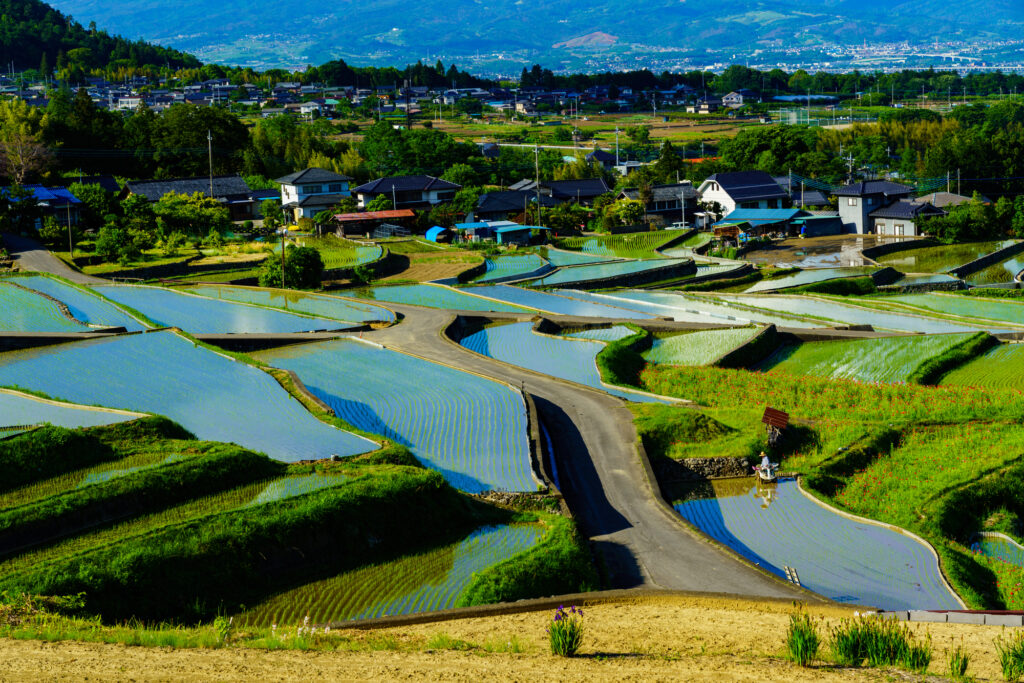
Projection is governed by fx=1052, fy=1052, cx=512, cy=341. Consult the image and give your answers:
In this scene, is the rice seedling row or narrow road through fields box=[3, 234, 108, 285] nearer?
the rice seedling row

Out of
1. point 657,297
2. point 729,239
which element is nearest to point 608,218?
point 729,239

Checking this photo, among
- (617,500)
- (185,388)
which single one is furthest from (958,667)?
(185,388)

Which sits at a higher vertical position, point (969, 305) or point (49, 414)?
point (49, 414)

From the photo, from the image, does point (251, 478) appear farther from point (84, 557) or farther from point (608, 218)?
point (608, 218)

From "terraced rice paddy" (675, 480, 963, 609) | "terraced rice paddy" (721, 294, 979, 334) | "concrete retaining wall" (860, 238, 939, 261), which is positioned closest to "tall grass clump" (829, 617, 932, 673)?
"terraced rice paddy" (675, 480, 963, 609)

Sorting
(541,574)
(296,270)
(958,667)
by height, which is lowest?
(541,574)

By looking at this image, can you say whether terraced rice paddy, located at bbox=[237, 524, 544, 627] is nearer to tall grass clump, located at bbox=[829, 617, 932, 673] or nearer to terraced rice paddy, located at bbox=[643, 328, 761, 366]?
tall grass clump, located at bbox=[829, 617, 932, 673]

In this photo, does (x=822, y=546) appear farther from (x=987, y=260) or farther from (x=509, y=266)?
(x=987, y=260)
